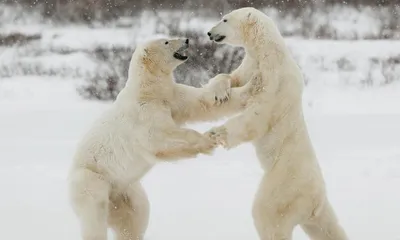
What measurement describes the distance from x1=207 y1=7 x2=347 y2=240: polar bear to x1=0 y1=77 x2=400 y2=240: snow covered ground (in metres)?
0.83

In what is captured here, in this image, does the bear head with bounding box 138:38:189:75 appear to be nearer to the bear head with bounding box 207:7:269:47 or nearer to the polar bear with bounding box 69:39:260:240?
the polar bear with bounding box 69:39:260:240

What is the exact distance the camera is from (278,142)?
379 cm

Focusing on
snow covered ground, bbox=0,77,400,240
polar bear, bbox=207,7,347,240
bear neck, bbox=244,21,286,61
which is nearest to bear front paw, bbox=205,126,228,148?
polar bear, bbox=207,7,347,240

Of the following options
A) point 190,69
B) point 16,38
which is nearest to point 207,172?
point 190,69

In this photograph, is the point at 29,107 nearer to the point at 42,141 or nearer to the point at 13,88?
the point at 13,88

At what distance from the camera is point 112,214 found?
4.10 m

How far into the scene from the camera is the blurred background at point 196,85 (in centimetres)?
515

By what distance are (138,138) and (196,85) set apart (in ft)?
20.9

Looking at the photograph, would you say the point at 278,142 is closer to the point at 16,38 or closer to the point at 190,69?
the point at 190,69

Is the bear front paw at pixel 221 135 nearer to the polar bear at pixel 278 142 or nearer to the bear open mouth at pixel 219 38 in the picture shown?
the polar bear at pixel 278 142

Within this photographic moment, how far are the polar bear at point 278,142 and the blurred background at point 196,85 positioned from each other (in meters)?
0.83

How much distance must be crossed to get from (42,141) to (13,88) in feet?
9.73

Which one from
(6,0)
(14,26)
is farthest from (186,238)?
(6,0)

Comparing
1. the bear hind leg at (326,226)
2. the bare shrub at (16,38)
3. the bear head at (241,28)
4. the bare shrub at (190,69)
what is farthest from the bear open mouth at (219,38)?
the bare shrub at (16,38)
